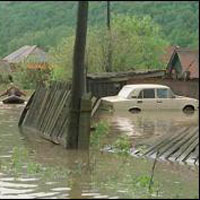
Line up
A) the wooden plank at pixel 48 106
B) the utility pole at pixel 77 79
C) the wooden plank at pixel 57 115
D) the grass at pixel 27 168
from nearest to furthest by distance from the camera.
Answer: the grass at pixel 27 168 → the utility pole at pixel 77 79 → the wooden plank at pixel 57 115 → the wooden plank at pixel 48 106

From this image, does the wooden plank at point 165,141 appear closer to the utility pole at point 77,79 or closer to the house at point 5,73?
the utility pole at point 77,79

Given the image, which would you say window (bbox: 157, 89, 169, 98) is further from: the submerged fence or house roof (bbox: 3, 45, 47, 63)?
house roof (bbox: 3, 45, 47, 63)

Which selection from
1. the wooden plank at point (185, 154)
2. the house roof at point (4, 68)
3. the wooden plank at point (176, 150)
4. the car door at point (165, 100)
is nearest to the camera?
the wooden plank at point (185, 154)

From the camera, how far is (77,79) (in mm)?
15875

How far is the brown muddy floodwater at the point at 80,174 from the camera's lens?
10.3 metres

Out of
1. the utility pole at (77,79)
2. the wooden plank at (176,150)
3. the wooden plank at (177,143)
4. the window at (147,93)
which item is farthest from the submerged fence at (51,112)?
the window at (147,93)

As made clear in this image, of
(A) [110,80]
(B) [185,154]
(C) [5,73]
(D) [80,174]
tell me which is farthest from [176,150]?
(C) [5,73]

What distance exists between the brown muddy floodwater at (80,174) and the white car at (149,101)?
39.8 feet

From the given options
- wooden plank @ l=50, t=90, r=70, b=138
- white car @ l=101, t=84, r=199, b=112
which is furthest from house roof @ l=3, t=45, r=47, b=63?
wooden plank @ l=50, t=90, r=70, b=138

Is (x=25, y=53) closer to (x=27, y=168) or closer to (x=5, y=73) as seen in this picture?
(x=5, y=73)

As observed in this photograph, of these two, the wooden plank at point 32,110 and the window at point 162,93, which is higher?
the wooden plank at point 32,110

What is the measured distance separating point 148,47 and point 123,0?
48.5 meters

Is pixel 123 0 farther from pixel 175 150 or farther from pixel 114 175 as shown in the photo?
pixel 175 150

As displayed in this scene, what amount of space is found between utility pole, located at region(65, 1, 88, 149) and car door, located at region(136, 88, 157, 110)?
1503cm
